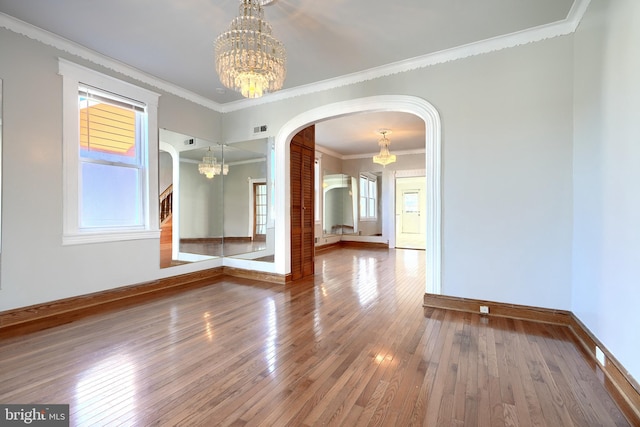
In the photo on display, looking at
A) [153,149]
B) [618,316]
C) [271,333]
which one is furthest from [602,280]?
[153,149]

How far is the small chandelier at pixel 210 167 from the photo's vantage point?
16.0 feet

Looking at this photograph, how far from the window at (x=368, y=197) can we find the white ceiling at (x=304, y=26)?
19.0 ft

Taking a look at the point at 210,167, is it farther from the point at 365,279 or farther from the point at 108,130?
the point at 365,279

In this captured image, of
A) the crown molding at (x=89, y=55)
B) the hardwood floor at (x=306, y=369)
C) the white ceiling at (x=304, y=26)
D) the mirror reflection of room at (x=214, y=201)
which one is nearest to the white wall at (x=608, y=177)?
the hardwood floor at (x=306, y=369)

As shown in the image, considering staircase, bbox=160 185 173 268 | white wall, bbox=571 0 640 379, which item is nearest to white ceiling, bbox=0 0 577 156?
white wall, bbox=571 0 640 379

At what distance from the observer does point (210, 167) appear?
4973 millimetres

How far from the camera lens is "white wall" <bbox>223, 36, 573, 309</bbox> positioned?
2.79 meters

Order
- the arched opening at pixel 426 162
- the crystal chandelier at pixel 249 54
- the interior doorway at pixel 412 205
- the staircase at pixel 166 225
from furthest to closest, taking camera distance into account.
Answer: the interior doorway at pixel 412 205, the staircase at pixel 166 225, the arched opening at pixel 426 162, the crystal chandelier at pixel 249 54

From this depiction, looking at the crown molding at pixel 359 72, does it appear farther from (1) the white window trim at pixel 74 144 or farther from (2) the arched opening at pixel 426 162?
(2) the arched opening at pixel 426 162

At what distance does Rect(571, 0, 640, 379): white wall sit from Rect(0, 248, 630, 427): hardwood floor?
39cm

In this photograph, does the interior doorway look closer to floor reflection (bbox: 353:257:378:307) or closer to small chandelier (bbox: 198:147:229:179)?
floor reflection (bbox: 353:257:378:307)

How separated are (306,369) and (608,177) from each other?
256cm

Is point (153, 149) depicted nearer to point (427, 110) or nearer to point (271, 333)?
point (271, 333)

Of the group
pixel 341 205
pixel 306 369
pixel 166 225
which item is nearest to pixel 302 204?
A: pixel 166 225
